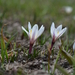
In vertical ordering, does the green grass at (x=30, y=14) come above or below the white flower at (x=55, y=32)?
above

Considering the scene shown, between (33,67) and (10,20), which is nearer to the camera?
(33,67)

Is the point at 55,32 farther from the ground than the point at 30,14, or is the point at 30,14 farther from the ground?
the point at 30,14

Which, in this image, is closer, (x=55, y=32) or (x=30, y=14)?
(x=55, y=32)

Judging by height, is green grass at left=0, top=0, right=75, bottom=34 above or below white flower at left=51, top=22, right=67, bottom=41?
above

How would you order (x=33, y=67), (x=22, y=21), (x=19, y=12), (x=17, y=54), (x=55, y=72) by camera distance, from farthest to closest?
1. (x=19, y=12)
2. (x=22, y=21)
3. (x=17, y=54)
4. (x=33, y=67)
5. (x=55, y=72)

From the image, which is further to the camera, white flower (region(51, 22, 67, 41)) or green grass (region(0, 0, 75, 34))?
green grass (region(0, 0, 75, 34))

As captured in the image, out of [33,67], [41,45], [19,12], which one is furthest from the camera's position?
[19,12]

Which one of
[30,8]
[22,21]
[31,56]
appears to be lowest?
[31,56]

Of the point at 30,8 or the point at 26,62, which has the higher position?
the point at 30,8

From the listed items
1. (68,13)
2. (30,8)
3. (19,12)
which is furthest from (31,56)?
(68,13)

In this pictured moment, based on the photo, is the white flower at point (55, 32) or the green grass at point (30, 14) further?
the green grass at point (30, 14)

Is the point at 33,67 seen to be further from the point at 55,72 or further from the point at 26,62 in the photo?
the point at 55,72
